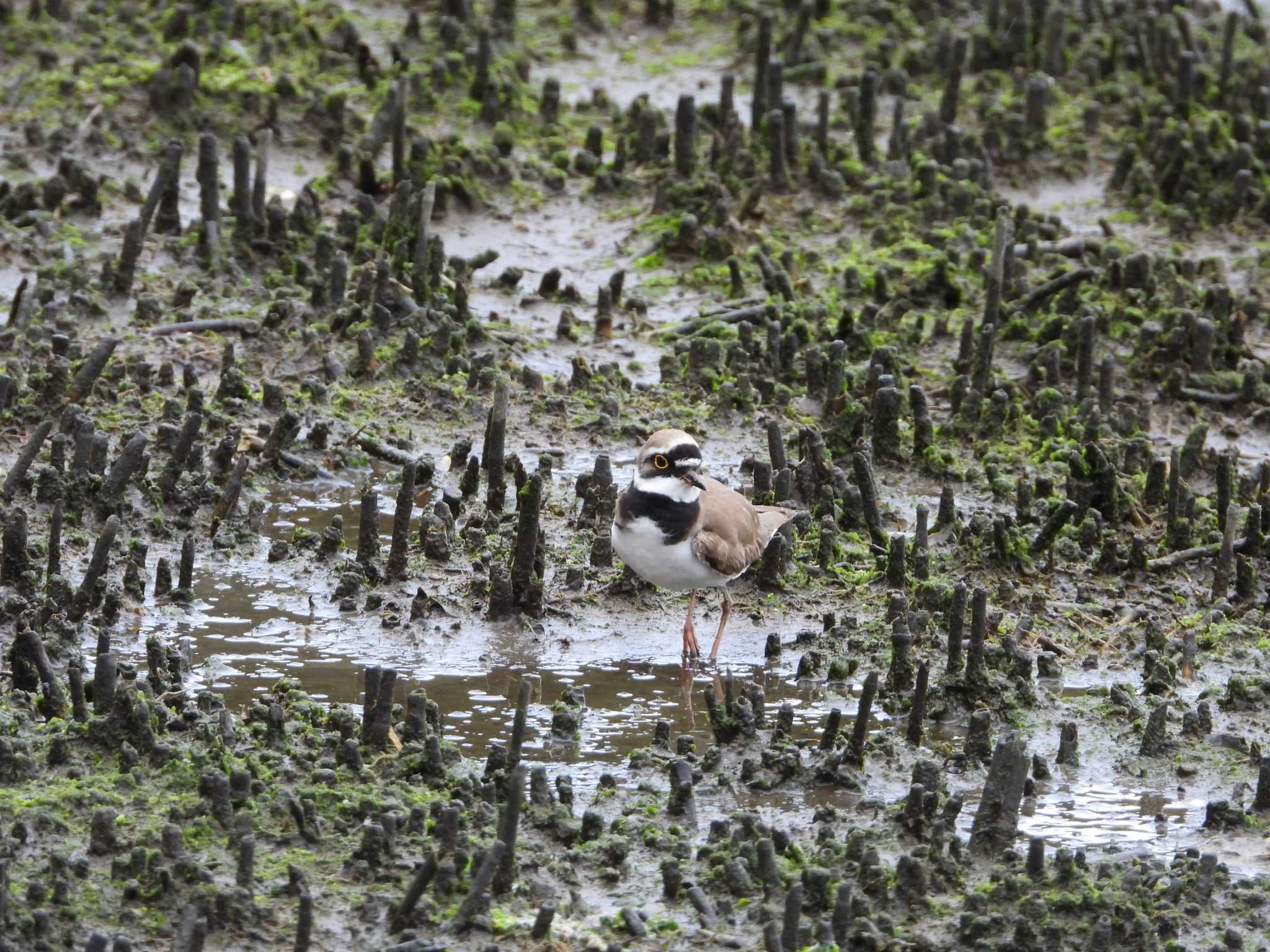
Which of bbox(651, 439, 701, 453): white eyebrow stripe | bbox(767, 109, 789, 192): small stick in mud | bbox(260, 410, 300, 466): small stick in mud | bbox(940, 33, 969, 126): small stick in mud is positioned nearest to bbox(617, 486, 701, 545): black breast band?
bbox(651, 439, 701, 453): white eyebrow stripe

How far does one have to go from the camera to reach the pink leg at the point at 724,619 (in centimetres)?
864

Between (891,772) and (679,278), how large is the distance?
19.3 ft

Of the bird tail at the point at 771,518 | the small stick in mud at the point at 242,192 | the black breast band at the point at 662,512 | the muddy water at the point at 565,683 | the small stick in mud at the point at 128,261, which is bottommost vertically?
the muddy water at the point at 565,683

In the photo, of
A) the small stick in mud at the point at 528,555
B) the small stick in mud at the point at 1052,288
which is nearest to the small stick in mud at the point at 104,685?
the small stick in mud at the point at 528,555

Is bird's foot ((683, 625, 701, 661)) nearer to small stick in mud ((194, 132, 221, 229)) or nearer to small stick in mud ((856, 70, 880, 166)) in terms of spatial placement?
small stick in mud ((194, 132, 221, 229))

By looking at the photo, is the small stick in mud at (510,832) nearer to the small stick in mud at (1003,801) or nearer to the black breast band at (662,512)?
the small stick in mud at (1003,801)

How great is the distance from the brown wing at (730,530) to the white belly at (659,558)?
47mm

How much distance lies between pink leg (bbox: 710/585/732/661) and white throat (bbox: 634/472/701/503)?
0.55 m

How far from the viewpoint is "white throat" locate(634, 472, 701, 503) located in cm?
860

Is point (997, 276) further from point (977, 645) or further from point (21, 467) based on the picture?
point (21, 467)

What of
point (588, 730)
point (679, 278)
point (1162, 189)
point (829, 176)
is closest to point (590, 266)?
point (679, 278)

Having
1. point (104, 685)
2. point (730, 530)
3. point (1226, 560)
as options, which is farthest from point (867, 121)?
point (104, 685)

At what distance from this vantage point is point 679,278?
12875mm

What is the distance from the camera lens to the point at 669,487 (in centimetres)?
862
